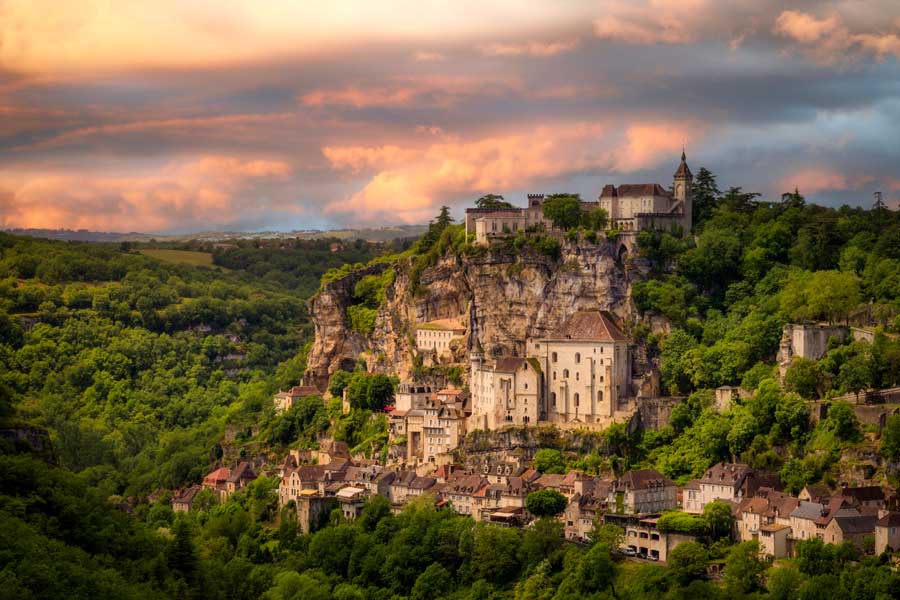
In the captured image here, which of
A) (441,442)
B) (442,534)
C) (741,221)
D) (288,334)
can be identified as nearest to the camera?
(442,534)

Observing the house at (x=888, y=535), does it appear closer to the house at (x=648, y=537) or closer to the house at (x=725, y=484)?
the house at (x=725, y=484)

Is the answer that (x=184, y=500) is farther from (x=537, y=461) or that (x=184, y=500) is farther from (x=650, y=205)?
(x=650, y=205)

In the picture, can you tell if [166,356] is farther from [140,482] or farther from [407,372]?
[407,372]

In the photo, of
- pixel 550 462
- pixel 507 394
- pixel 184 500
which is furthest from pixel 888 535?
pixel 184 500

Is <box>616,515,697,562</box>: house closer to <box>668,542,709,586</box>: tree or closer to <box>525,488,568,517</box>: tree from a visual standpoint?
<box>668,542,709,586</box>: tree

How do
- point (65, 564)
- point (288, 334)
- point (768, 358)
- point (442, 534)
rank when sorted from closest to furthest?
point (65, 564)
point (442, 534)
point (768, 358)
point (288, 334)

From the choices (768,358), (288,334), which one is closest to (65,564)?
(768,358)

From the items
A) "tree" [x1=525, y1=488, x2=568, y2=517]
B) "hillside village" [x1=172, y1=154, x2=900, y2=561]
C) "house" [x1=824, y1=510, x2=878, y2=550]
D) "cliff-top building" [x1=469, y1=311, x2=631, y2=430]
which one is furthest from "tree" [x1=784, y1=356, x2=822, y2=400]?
"tree" [x1=525, y1=488, x2=568, y2=517]
